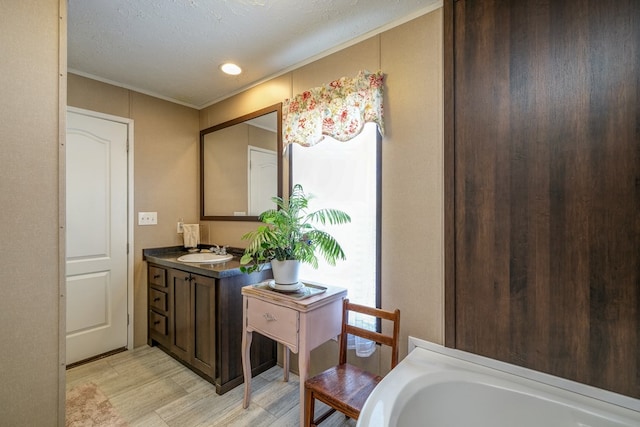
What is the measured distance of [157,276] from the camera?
102 inches

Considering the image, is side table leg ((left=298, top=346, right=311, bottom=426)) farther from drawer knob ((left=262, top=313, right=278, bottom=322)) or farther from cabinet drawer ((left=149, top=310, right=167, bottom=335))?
cabinet drawer ((left=149, top=310, right=167, bottom=335))

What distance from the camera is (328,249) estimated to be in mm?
1743

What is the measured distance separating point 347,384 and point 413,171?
1199mm

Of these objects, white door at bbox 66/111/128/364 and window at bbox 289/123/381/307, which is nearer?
window at bbox 289/123/381/307

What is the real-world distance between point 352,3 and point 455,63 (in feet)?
2.12

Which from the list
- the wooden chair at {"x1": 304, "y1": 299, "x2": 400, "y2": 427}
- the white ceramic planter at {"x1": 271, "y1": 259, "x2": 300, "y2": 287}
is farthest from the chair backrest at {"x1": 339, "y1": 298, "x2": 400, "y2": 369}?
the white ceramic planter at {"x1": 271, "y1": 259, "x2": 300, "y2": 287}

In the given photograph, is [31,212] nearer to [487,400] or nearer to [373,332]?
[373,332]

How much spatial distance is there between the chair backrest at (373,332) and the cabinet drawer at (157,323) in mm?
1681

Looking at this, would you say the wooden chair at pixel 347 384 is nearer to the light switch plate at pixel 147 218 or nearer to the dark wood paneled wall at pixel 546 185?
the dark wood paneled wall at pixel 546 185

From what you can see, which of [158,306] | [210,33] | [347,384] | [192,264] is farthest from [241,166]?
[347,384]

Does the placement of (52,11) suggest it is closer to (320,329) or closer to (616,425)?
(320,329)

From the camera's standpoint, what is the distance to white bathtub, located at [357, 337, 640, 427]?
1.10 meters

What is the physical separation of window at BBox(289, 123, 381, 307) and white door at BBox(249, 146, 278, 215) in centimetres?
41

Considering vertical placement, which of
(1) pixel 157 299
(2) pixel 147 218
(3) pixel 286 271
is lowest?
(1) pixel 157 299
